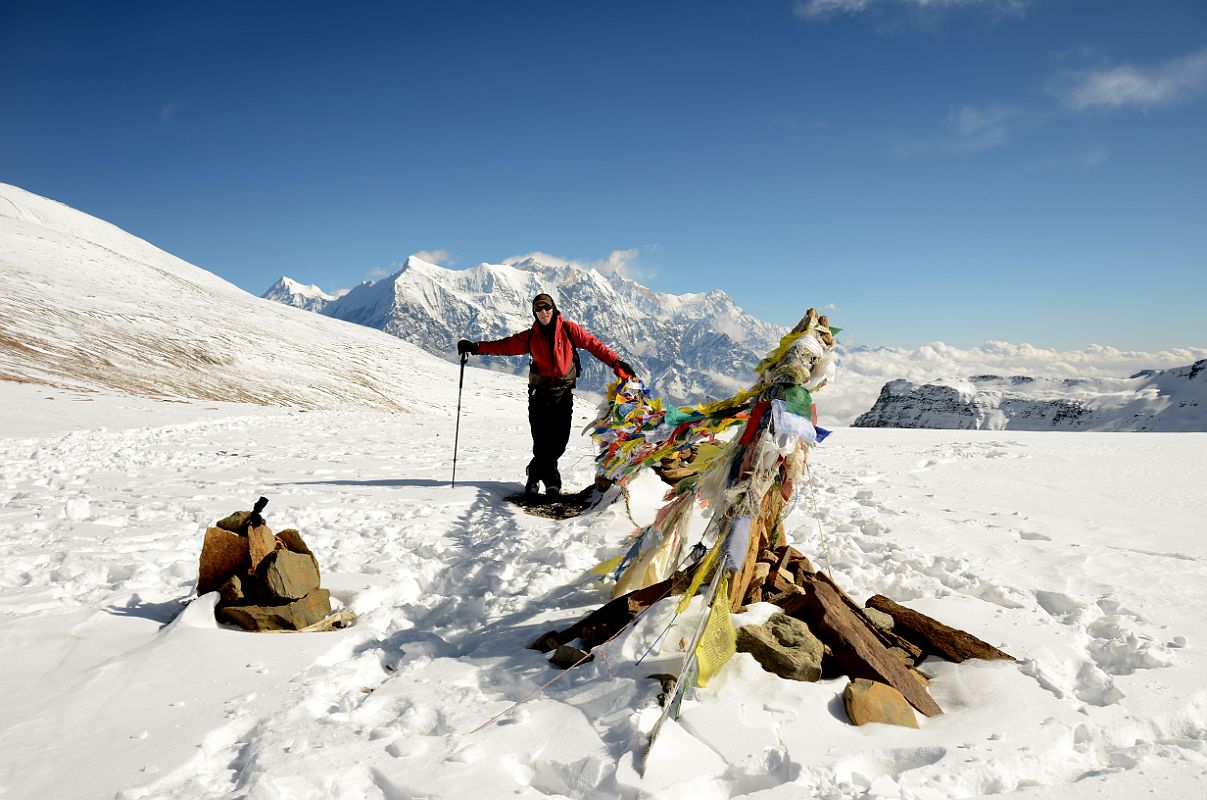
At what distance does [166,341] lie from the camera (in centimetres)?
4256

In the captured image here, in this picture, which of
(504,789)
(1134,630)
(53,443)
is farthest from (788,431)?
(53,443)

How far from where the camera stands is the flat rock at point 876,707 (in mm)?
2783

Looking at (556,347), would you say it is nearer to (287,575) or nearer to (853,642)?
(287,575)

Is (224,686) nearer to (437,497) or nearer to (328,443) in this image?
(437,497)

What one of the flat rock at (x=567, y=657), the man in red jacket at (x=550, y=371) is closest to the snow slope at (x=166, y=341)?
the man in red jacket at (x=550, y=371)

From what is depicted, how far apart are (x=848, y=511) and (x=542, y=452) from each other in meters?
4.08

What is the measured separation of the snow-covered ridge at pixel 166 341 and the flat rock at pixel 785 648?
31.3m

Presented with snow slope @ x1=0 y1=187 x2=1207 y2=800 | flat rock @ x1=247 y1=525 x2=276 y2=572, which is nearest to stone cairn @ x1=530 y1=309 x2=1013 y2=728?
snow slope @ x1=0 y1=187 x2=1207 y2=800

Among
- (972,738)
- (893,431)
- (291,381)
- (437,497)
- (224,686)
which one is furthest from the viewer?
(291,381)

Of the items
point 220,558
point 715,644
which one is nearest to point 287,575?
point 220,558

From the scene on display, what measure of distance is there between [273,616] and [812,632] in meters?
3.52

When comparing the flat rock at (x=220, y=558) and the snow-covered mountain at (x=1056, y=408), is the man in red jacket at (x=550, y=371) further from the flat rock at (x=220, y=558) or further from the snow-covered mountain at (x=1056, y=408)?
the snow-covered mountain at (x=1056, y=408)

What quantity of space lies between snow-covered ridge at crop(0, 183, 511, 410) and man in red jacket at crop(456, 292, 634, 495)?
26.7 m

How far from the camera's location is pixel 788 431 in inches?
131
